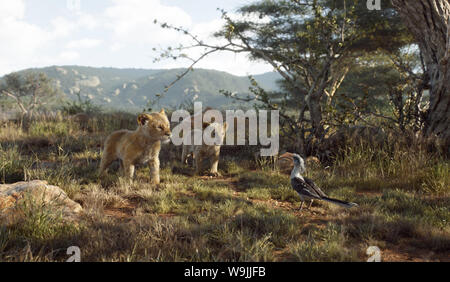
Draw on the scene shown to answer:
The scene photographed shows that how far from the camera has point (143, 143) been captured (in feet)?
17.8

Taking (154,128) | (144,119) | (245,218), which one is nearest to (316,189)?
(245,218)

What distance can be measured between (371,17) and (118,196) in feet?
36.5

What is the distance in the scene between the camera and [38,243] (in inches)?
117

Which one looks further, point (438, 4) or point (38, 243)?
point (438, 4)

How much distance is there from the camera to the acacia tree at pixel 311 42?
25.4 feet

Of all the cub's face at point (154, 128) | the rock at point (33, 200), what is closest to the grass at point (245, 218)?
the rock at point (33, 200)

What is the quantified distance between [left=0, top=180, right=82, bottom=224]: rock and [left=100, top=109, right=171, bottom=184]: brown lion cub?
1.46 m

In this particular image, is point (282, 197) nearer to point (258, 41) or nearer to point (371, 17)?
point (371, 17)

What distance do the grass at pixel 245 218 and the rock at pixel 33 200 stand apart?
13cm

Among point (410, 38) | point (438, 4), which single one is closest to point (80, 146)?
point (438, 4)

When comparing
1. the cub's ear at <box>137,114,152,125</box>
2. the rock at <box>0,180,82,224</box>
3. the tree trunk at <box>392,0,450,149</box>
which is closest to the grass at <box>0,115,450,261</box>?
the rock at <box>0,180,82,224</box>

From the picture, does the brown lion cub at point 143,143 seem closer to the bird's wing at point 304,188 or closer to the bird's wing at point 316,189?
the bird's wing at point 304,188

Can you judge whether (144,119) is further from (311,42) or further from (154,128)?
(311,42)

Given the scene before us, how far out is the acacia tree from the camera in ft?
25.4
